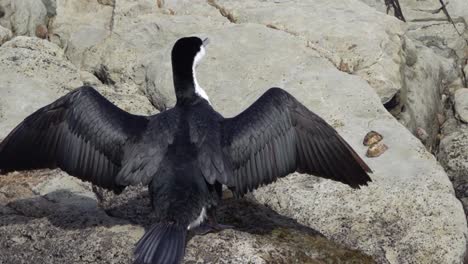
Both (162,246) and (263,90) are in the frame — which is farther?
(263,90)

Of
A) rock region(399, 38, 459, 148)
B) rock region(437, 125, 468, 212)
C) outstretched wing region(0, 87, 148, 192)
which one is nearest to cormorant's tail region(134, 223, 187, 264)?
outstretched wing region(0, 87, 148, 192)

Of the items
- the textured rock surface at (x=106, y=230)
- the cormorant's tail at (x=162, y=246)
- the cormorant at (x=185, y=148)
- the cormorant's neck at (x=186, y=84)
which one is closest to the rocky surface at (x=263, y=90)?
the textured rock surface at (x=106, y=230)

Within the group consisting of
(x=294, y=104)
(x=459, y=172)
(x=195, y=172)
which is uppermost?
(x=294, y=104)

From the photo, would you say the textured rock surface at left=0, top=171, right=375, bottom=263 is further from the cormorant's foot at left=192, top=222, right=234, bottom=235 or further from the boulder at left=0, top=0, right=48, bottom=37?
the boulder at left=0, top=0, right=48, bottom=37

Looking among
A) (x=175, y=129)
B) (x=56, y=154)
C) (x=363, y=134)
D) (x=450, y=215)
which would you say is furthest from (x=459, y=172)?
(x=56, y=154)

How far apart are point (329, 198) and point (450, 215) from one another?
3.39ft

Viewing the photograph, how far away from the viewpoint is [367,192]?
8.09 m

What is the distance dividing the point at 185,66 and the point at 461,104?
15.5 feet

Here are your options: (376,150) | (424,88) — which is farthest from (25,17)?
(376,150)

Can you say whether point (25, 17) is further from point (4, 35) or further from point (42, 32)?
point (4, 35)

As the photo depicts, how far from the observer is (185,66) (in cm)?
778

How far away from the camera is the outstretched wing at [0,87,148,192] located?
729 cm

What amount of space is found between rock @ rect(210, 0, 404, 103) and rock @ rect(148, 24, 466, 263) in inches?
17.7

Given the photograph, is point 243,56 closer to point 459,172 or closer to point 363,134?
point 363,134
